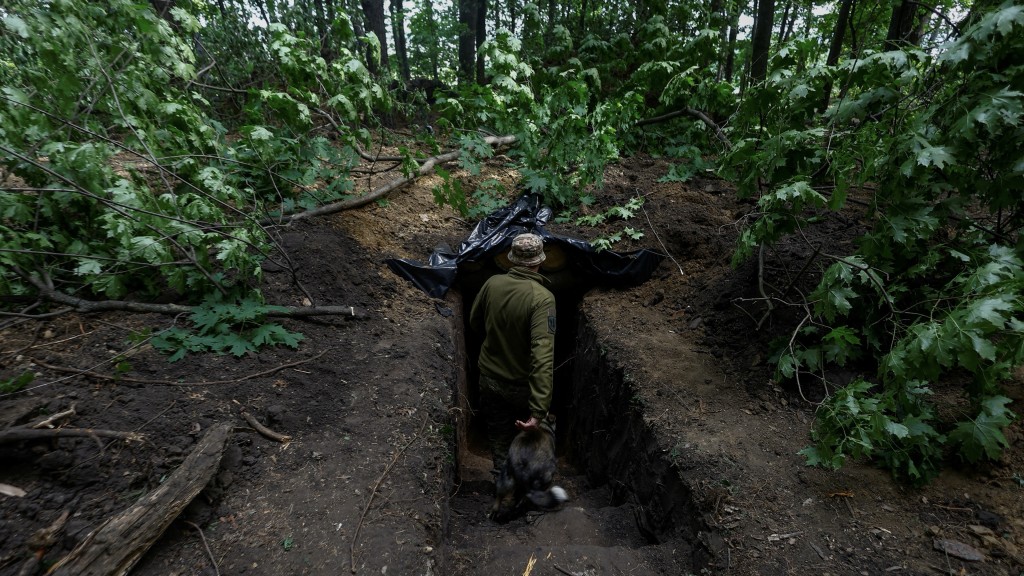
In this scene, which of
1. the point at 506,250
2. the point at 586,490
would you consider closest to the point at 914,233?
the point at 586,490

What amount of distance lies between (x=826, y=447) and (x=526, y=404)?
246 cm

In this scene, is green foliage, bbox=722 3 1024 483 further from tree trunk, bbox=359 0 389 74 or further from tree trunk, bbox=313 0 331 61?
tree trunk, bbox=359 0 389 74

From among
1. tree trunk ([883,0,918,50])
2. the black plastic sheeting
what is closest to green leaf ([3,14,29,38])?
the black plastic sheeting

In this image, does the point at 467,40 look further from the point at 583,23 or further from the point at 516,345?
the point at 516,345

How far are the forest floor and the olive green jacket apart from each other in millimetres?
543

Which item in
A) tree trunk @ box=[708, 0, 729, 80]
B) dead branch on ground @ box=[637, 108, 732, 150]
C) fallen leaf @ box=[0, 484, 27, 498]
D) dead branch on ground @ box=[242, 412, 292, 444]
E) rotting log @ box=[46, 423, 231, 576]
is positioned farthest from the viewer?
tree trunk @ box=[708, 0, 729, 80]

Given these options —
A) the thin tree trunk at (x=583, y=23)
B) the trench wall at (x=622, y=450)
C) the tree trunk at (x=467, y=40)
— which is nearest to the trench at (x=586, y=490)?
the trench wall at (x=622, y=450)

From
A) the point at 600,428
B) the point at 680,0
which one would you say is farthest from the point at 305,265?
the point at 680,0

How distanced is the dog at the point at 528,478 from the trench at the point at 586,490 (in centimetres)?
10

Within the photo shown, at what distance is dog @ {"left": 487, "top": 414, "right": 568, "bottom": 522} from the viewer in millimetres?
3557

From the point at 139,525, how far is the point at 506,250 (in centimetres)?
423

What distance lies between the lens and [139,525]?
1.94 metres

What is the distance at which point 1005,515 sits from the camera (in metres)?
2.16

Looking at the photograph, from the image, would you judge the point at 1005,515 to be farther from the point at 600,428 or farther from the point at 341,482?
the point at 341,482
